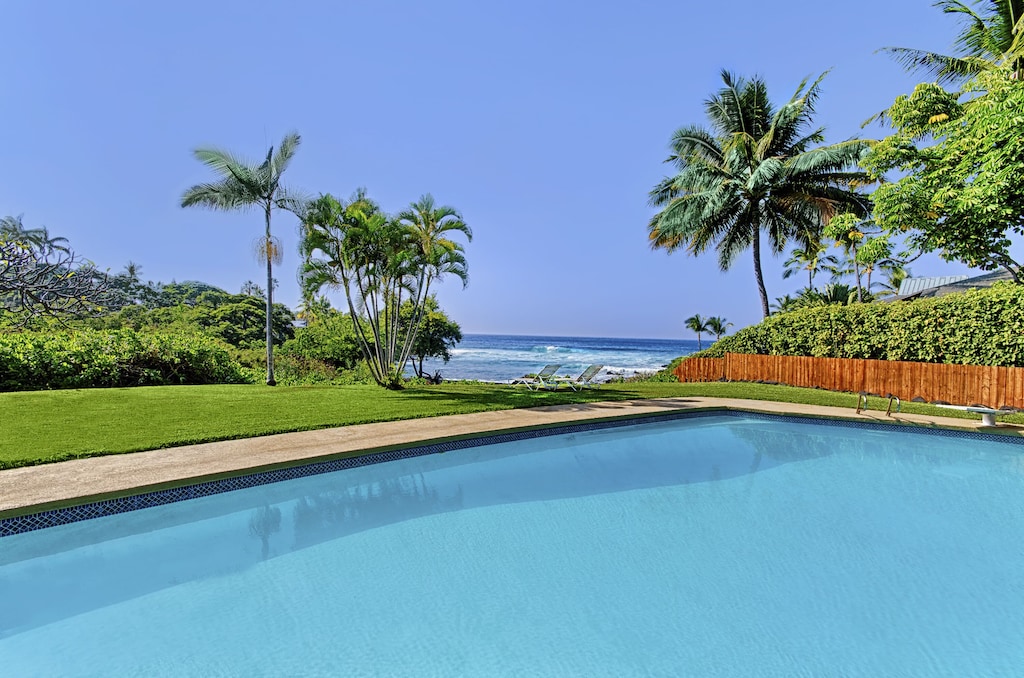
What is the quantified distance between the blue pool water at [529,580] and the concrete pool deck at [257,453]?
10.4 inches

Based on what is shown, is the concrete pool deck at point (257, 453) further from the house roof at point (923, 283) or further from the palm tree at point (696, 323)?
the palm tree at point (696, 323)

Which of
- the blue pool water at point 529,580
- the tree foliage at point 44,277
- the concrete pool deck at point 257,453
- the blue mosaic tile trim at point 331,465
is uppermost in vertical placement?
the tree foliage at point 44,277

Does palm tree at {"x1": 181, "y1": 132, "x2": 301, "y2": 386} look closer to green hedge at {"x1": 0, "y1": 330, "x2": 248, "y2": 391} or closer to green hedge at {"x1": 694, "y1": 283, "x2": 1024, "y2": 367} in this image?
green hedge at {"x1": 0, "y1": 330, "x2": 248, "y2": 391}

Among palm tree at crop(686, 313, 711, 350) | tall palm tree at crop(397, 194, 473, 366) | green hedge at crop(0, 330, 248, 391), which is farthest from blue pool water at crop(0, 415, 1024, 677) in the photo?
palm tree at crop(686, 313, 711, 350)

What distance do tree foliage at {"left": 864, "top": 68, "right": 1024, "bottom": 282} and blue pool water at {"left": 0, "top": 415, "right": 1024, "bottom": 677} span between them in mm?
5936

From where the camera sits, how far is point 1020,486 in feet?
19.6

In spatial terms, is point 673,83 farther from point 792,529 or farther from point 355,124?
point 792,529

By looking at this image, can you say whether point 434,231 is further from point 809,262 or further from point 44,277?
point 809,262

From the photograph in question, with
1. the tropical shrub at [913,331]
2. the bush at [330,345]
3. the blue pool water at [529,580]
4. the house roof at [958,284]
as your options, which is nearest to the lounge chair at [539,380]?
the blue pool water at [529,580]

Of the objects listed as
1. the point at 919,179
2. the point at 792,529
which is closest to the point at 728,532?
the point at 792,529

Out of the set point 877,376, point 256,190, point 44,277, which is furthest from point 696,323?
point 44,277

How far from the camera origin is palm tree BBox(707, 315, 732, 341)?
31.1 meters

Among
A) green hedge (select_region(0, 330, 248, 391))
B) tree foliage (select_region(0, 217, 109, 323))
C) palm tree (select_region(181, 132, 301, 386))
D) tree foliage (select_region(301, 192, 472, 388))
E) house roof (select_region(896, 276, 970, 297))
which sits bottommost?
green hedge (select_region(0, 330, 248, 391))

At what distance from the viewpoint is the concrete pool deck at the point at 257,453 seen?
4.37 m
